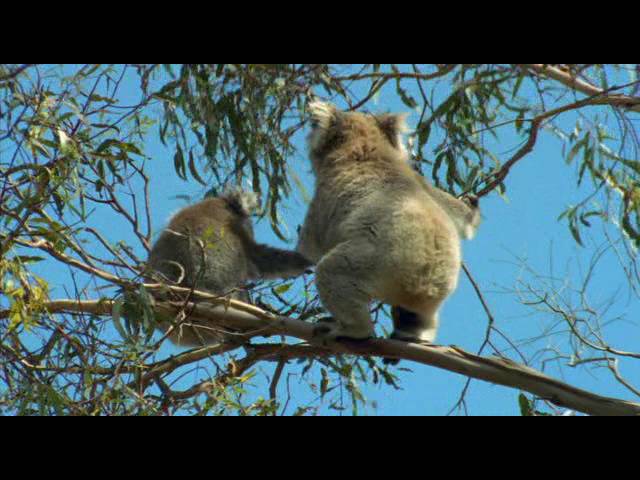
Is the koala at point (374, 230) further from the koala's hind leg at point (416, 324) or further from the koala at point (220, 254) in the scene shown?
the koala at point (220, 254)

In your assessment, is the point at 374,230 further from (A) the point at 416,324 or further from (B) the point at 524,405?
(B) the point at 524,405

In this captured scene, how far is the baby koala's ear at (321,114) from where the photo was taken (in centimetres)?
572

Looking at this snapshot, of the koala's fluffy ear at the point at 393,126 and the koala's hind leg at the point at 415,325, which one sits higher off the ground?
the koala's fluffy ear at the point at 393,126

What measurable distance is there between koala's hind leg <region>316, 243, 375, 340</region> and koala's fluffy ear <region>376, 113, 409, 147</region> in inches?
56.7

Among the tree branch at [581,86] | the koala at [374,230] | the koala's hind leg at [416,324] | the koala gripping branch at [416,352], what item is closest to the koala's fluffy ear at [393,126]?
the koala at [374,230]

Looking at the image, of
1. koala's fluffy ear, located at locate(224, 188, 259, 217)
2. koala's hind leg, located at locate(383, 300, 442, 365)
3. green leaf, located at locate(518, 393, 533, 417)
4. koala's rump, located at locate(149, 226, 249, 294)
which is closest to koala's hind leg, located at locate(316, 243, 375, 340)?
koala's hind leg, located at locate(383, 300, 442, 365)

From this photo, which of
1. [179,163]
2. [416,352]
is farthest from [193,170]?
[416,352]

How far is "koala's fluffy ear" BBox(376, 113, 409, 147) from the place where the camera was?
19.4ft

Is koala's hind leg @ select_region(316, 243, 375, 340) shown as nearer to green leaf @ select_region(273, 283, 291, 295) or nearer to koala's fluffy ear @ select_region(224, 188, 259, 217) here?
green leaf @ select_region(273, 283, 291, 295)

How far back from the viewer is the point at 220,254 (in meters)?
5.64

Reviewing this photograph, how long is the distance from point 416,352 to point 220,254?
1825 mm
